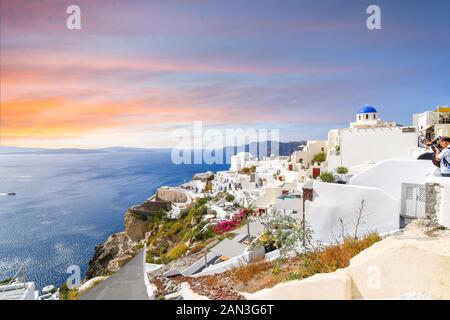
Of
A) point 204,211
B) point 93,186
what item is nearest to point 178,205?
point 204,211

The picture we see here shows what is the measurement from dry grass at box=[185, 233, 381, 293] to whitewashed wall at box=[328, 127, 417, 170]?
30.7 feet

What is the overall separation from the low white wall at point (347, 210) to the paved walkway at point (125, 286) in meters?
3.53

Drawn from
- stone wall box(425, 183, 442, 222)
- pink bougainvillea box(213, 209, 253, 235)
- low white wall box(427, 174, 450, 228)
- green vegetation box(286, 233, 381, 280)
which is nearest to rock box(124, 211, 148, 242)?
pink bougainvillea box(213, 209, 253, 235)

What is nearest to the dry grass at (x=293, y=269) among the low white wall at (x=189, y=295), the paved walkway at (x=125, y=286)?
the low white wall at (x=189, y=295)

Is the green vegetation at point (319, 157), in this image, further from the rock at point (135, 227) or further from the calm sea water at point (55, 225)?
the calm sea water at point (55, 225)

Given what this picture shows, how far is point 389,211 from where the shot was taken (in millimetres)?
4145

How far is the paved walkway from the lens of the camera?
7.43 feet

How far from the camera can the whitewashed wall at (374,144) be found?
10750 mm

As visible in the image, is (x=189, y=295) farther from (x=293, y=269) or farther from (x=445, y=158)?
(x=445, y=158)

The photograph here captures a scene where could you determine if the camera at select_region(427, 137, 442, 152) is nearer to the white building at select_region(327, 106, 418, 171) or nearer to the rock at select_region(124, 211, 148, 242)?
the white building at select_region(327, 106, 418, 171)

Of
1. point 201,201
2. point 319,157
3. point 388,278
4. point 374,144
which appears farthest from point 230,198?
point 388,278

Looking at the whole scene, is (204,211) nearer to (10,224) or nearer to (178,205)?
(178,205)

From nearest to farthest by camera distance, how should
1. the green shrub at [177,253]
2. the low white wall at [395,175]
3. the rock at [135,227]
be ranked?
1. the low white wall at [395,175]
2. the green shrub at [177,253]
3. the rock at [135,227]
